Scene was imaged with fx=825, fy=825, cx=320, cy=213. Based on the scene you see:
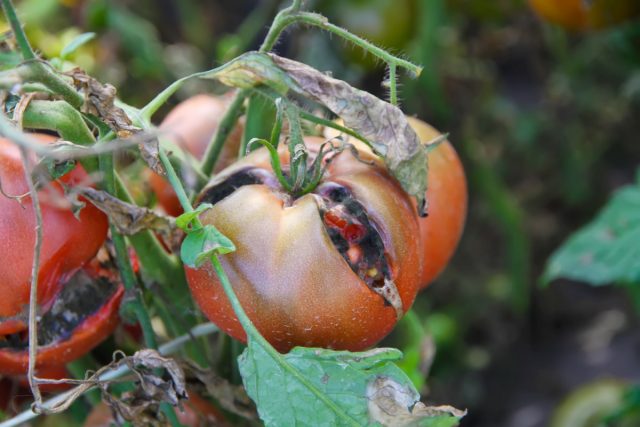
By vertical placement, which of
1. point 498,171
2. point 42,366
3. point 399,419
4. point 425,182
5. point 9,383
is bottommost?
point 498,171

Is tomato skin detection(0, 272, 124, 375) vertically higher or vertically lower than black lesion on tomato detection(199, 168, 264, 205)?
lower

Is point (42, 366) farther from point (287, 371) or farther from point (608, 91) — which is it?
point (608, 91)

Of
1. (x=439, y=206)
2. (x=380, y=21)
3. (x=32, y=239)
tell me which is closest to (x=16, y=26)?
(x=32, y=239)

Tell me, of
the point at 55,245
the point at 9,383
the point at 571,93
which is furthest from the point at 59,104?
the point at 571,93

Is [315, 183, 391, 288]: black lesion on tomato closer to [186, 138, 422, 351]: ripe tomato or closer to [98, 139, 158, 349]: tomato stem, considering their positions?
[186, 138, 422, 351]: ripe tomato

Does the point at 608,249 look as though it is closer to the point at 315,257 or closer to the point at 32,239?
the point at 315,257

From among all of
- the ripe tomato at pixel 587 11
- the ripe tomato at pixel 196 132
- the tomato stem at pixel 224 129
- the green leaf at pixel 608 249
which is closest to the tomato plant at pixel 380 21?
the ripe tomato at pixel 587 11

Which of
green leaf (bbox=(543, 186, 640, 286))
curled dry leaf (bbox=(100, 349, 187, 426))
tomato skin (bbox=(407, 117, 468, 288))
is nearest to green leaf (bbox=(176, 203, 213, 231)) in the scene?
curled dry leaf (bbox=(100, 349, 187, 426))
